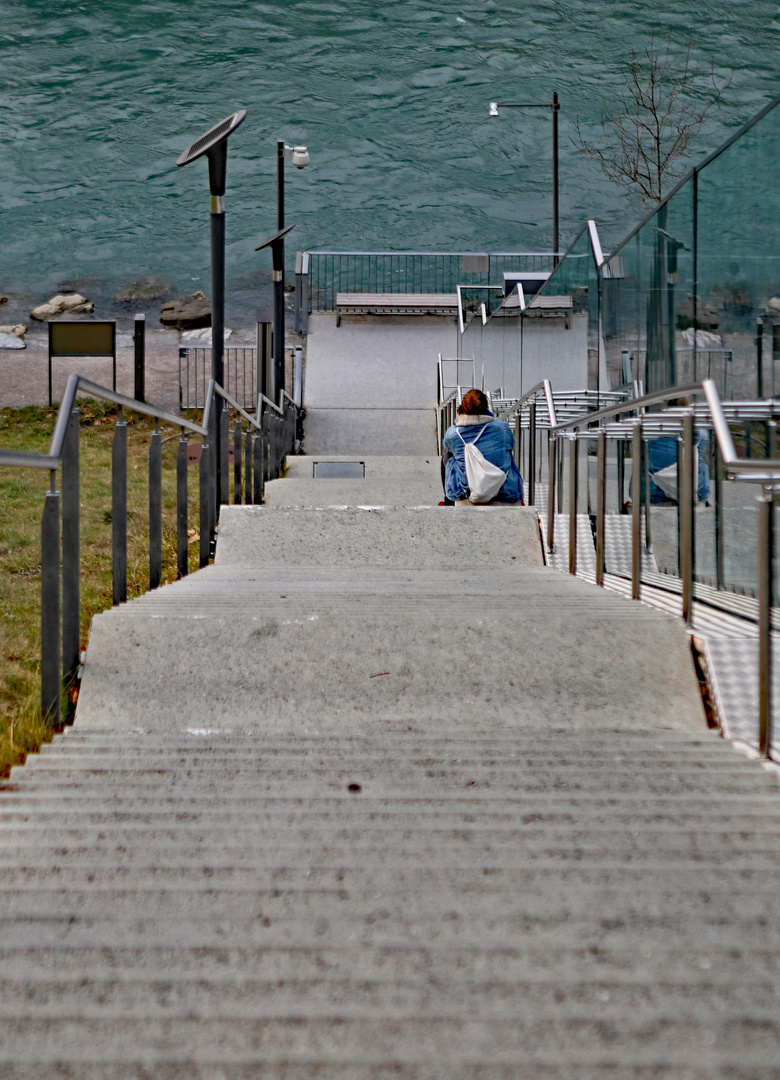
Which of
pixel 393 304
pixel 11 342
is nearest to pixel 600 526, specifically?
pixel 393 304

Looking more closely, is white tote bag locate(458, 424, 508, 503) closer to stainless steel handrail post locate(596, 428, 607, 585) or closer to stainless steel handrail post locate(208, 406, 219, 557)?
stainless steel handrail post locate(208, 406, 219, 557)

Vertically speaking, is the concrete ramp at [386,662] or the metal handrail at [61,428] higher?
the metal handrail at [61,428]

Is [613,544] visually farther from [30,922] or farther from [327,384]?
[327,384]

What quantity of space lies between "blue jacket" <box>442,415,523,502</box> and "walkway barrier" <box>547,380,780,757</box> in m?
2.03

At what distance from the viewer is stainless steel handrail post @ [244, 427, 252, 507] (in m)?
9.05

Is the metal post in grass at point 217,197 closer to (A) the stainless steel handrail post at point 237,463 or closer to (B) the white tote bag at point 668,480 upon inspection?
(A) the stainless steel handrail post at point 237,463

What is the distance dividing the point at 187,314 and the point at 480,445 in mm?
27179

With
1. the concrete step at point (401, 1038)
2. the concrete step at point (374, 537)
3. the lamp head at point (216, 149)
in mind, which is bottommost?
the concrete step at point (401, 1038)

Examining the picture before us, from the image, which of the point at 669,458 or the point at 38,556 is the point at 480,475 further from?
the point at 38,556

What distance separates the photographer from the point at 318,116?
69.8 meters

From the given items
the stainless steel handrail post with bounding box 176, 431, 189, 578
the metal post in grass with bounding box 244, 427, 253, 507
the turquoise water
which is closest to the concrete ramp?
the stainless steel handrail post with bounding box 176, 431, 189, 578

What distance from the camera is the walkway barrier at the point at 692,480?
3014 millimetres

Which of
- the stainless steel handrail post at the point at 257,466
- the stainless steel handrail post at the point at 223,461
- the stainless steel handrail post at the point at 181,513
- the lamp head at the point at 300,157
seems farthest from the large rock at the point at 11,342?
the stainless steel handrail post at the point at 181,513

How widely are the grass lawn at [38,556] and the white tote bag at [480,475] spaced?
2.19m
